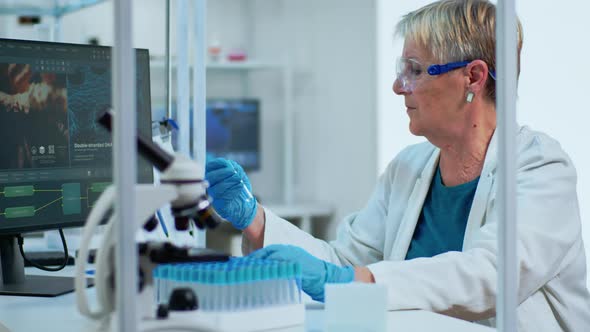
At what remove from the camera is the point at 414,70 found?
75.4 inches

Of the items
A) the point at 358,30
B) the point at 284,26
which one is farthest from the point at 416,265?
the point at 284,26

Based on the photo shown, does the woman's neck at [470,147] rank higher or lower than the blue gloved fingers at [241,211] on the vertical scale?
higher

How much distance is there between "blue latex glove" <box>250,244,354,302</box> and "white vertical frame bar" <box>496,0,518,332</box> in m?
0.34

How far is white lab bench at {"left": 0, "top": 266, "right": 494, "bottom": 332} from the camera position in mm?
1294

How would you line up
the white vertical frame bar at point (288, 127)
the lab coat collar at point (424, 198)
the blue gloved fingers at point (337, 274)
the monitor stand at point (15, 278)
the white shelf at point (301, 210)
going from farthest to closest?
1. the white vertical frame bar at point (288, 127)
2. the white shelf at point (301, 210)
3. the lab coat collar at point (424, 198)
4. the monitor stand at point (15, 278)
5. the blue gloved fingers at point (337, 274)

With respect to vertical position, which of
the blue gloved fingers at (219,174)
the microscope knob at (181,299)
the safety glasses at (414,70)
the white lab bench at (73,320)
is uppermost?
the safety glasses at (414,70)

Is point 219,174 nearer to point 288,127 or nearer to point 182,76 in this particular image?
point 182,76

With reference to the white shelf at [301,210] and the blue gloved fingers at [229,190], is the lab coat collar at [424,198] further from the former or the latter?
the white shelf at [301,210]

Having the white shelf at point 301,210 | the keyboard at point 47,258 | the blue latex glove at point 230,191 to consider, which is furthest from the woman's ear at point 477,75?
the white shelf at point 301,210

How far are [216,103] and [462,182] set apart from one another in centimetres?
311

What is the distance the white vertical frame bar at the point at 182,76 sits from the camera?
6.14ft

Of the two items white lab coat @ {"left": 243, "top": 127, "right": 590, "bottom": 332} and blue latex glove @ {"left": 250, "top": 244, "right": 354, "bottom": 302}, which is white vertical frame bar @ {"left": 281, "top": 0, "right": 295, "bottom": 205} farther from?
blue latex glove @ {"left": 250, "top": 244, "right": 354, "bottom": 302}

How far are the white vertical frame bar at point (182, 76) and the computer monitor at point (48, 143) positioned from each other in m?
0.16

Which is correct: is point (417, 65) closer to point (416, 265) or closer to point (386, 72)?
point (416, 265)
